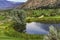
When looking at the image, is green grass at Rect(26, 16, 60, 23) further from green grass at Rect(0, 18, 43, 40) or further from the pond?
green grass at Rect(0, 18, 43, 40)

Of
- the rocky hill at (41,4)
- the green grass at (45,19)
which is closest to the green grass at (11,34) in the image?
the green grass at (45,19)

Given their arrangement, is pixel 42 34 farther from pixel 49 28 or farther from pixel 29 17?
pixel 29 17

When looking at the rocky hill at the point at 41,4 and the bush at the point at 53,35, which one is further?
the rocky hill at the point at 41,4

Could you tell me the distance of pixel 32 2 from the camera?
2.16 meters

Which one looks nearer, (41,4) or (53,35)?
(53,35)

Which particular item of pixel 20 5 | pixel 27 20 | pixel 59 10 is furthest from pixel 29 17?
pixel 59 10

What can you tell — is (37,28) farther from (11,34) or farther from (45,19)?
(11,34)

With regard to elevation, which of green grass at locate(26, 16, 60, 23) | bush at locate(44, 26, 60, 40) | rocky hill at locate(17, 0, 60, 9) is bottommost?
bush at locate(44, 26, 60, 40)

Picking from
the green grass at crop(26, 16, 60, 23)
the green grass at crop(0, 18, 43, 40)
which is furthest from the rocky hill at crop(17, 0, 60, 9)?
the green grass at crop(0, 18, 43, 40)

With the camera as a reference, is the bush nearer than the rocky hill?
Yes

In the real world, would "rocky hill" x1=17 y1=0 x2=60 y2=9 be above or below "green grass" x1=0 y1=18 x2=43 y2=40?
above

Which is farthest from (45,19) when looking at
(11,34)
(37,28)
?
(11,34)

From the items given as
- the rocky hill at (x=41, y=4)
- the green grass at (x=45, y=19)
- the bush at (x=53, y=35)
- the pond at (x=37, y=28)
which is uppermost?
the rocky hill at (x=41, y=4)

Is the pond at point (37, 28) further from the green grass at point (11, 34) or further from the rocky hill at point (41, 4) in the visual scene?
the rocky hill at point (41, 4)
